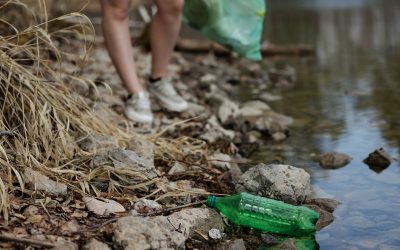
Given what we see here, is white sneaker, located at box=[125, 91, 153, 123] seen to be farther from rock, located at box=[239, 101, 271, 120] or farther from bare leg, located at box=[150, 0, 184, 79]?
rock, located at box=[239, 101, 271, 120]

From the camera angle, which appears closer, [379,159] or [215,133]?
[379,159]

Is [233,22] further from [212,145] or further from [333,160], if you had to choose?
[333,160]

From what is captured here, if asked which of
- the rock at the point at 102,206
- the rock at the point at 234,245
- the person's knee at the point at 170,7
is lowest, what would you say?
the rock at the point at 234,245

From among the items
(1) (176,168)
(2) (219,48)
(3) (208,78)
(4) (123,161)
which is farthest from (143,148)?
(2) (219,48)

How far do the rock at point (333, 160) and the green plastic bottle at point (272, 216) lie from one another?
77 cm

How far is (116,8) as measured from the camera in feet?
9.90

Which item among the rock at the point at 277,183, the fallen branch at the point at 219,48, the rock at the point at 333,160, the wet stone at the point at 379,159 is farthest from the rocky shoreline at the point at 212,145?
the fallen branch at the point at 219,48

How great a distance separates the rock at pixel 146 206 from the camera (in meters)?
1.98

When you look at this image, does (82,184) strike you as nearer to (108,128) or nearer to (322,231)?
(108,128)

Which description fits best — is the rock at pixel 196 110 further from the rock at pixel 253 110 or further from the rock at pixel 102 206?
the rock at pixel 102 206

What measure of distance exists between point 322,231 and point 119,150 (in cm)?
77

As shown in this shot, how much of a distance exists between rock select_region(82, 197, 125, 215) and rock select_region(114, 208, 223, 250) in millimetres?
182

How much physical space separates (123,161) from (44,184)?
12.4 inches

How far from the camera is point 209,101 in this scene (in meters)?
4.06
